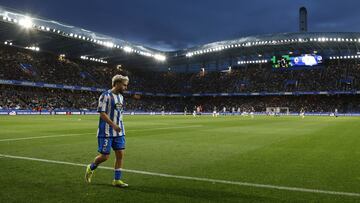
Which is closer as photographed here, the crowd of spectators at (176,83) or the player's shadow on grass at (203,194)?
the player's shadow on grass at (203,194)

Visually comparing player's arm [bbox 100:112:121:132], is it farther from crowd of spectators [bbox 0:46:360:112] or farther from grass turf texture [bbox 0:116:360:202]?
crowd of spectators [bbox 0:46:360:112]

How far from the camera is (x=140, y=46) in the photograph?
77.5 m

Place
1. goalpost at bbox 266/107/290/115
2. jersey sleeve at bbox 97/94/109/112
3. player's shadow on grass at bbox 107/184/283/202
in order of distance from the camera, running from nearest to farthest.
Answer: player's shadow on grass at bbox 107/184/283/202 → jersey sleeve at bbox 97/94/109/112 → goalpost at bbox 266/107/290/115

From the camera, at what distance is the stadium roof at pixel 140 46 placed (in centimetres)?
5834

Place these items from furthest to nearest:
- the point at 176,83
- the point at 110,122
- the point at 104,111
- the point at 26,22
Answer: the point at 176,83, the point at 26,22, the point at 104,111, the point at 110,122

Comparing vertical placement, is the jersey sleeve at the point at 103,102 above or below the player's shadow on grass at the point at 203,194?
above

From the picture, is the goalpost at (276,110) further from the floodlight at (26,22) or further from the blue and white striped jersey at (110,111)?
the blue and white striped jersey at (110,111)

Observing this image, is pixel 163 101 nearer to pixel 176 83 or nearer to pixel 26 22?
pixel 176 83

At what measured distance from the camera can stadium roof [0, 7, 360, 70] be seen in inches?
2297

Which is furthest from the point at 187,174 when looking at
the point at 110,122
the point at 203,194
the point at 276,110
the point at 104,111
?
the point at 276,110

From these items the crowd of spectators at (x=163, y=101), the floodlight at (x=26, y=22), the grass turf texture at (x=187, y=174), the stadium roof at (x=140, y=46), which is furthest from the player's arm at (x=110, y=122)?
the floodlight at (x=26, y=22)

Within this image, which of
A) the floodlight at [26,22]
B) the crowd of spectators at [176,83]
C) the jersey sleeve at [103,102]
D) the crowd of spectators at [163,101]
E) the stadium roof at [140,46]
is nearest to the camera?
the jersey sleeve at [103,102]

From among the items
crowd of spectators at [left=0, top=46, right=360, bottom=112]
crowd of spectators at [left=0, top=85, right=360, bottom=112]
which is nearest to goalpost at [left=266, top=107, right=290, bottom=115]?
crowd of spectators at [left=0, top=85, right=360, bottom=112]

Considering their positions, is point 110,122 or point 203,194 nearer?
point 203,194
